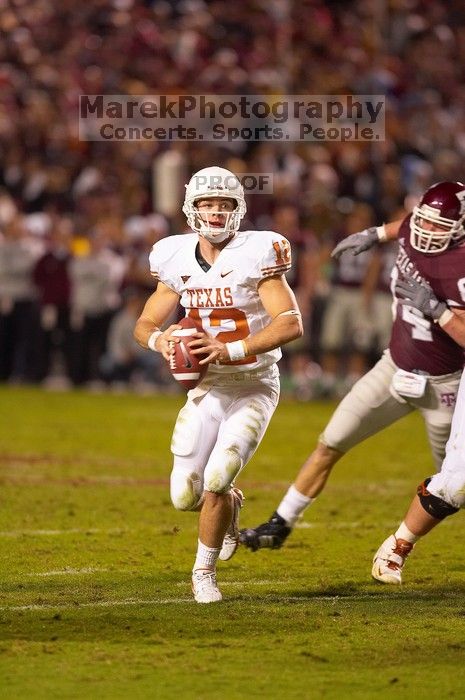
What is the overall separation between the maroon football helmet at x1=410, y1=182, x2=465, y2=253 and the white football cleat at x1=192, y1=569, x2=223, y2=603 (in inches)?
65.3

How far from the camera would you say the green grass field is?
4.13 m

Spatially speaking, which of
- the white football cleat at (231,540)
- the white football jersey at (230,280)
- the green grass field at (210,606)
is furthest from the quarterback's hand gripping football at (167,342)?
the green grass field at (210,606)

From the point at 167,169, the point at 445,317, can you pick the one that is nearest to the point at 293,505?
the point at 445,317

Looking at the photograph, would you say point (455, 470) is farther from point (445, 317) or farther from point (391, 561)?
point (445, 317)

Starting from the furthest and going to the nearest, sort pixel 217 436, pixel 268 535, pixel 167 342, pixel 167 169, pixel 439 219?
pixel 167 169, pixel 268 535, pixel 439 219, pixel 217 436, pixel 167 342

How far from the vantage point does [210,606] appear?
16.8ft

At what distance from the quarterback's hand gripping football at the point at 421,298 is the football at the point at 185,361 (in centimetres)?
98

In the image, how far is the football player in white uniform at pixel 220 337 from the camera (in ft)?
17.2

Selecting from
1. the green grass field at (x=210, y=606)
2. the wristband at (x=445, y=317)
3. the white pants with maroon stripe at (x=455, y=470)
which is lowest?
the green grass field at (x=210, y=606)

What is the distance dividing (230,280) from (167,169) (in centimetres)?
932

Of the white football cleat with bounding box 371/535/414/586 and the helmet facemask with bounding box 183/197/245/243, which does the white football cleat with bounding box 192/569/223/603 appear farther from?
the helmet facemask with bounding box 183/197/245/243

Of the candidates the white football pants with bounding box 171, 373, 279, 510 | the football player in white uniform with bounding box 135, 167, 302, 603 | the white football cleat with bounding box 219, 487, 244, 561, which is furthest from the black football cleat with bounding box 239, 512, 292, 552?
the white football pants with bounding box 171, 373, 279, 510

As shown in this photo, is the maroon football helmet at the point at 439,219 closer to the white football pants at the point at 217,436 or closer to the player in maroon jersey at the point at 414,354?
the player in maroon jersey at the point at 414,354

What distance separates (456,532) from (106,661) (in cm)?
316
